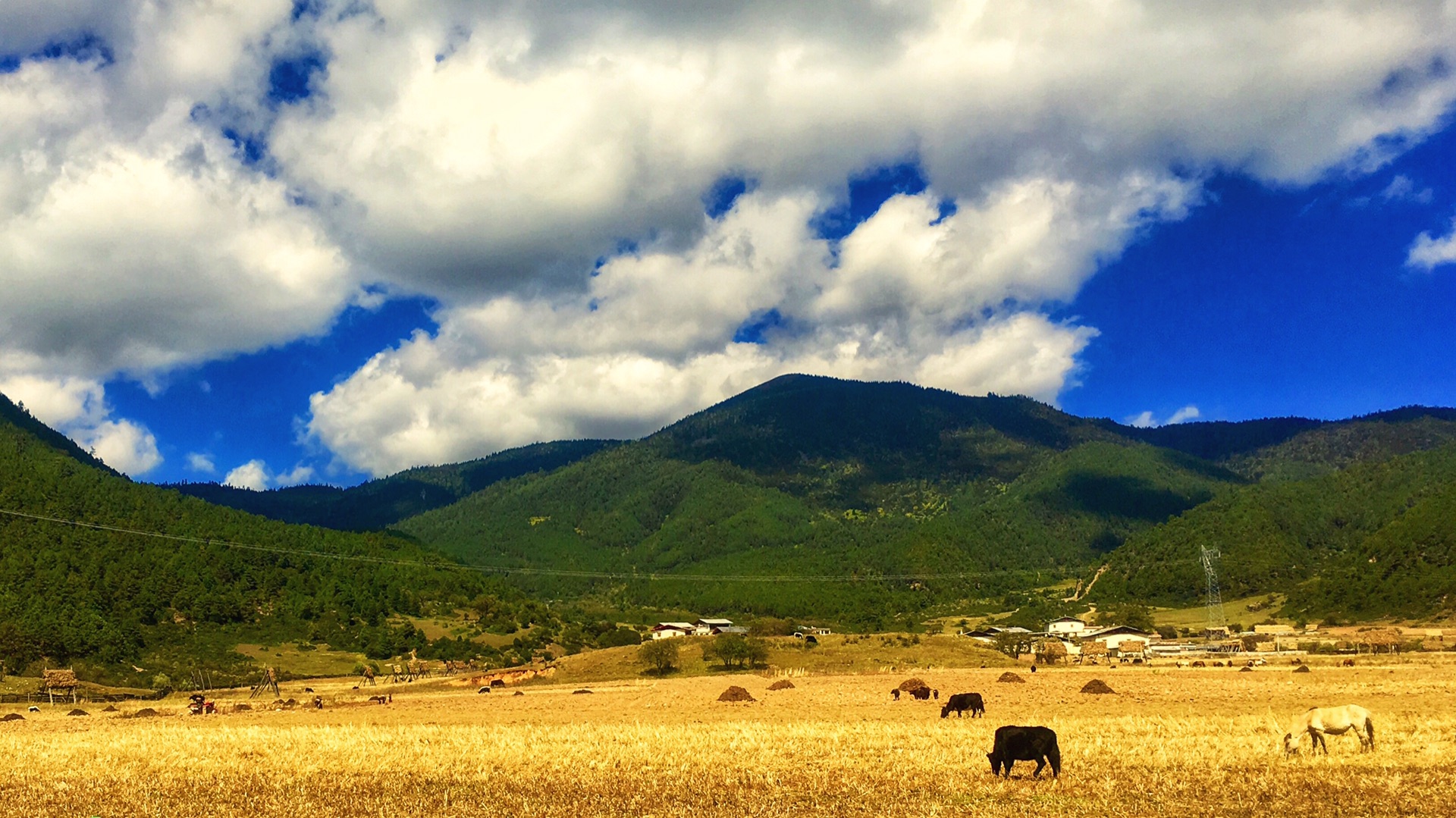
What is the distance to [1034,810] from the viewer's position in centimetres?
2128

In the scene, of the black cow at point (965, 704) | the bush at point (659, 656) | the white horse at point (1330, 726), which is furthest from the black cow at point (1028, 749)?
the bush at point (659, 656)

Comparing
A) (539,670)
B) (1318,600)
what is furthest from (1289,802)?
(1318,600)

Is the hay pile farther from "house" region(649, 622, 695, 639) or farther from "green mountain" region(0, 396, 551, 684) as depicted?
"house" region(649, 622, 695, 639)

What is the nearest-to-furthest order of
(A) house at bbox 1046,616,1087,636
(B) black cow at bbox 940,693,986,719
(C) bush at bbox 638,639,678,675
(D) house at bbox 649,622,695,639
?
(B) black cow at bbox 940,693,986,719, (C) bush at bbox 638,639,678,675, (A) house at bbox 1046,616,1087,636, (D) house at bbox 649,622,695,639

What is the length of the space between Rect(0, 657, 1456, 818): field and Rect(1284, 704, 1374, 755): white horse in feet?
1.57

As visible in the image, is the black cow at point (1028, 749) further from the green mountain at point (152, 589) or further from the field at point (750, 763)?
the green mountain at point (152, 589)

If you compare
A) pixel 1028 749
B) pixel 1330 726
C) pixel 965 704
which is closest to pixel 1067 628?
pixel 965 704

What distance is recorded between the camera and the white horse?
92.6ft

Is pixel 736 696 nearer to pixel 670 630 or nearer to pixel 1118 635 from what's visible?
pixel 1118 635

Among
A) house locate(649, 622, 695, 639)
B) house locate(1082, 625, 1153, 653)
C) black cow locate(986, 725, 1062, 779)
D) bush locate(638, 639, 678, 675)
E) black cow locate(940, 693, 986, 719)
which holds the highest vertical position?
black cow locate(986, 725, 1062, 779)

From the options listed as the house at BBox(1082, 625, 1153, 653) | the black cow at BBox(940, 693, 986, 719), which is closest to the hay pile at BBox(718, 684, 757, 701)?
the black cow at BBox(940, 693, 986, 719)

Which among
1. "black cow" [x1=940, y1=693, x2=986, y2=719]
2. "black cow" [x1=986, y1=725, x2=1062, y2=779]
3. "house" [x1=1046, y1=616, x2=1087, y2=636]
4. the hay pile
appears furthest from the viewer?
"house" [x1=1046, y1=616, x2=1087, y2=636]

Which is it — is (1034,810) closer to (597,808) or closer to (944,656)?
(597,808)

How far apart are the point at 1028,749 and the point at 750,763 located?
8.44 metres
